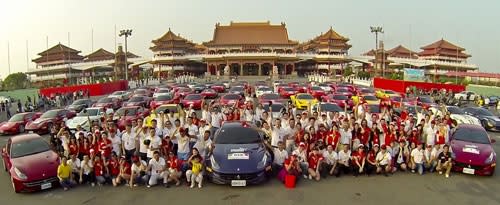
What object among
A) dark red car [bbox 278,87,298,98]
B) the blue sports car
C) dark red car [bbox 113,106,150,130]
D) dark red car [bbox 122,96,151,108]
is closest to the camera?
the blue sports car

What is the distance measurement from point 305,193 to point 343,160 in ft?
5.86

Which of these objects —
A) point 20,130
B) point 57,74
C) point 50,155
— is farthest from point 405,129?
point 57,74

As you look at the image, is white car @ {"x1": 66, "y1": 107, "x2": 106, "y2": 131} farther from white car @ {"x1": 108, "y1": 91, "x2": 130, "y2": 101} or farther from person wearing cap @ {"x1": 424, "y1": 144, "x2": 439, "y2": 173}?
person wearing cap @ {"x1": 424, "y1": 144, "x2": 439, "y2": 173}

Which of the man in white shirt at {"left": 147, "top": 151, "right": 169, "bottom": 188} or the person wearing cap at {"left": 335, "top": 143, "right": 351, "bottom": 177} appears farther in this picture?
the person wearing cap at {"left": 335, "top": 143, "right": 351, "bottom": 177}

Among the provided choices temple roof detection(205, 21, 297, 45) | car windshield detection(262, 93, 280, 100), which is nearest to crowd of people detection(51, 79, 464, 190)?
car windshield detection(262, 93, 280, 100)

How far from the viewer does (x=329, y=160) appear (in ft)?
30.8

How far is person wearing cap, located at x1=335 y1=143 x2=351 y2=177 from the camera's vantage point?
30.8 ft

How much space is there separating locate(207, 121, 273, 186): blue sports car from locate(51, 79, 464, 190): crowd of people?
0.33 meters

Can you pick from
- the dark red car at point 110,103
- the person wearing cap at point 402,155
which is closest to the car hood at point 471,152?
the person wearing cap at point 402,155

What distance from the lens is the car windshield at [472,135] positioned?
10172mm

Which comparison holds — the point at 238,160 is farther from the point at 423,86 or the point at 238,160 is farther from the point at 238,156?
the point at 423,86

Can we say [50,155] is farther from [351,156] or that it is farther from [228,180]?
[351,156]

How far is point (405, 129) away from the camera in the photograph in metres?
10.9

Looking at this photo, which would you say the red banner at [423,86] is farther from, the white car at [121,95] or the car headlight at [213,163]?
the car headlight at [213,163]
